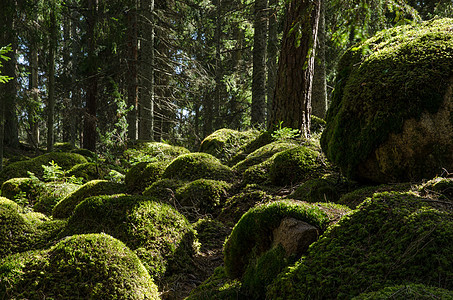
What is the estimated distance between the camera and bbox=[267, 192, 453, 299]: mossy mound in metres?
1.78

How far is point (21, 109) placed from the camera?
11117 mm

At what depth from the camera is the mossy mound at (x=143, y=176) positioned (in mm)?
6293

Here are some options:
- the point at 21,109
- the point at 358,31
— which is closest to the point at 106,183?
the point at 358,31

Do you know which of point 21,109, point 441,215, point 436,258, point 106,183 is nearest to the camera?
point 436,258

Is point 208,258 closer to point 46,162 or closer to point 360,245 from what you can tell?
point 360,245

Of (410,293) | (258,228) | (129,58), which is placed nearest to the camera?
(410,293)

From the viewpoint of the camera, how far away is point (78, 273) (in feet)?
9.04

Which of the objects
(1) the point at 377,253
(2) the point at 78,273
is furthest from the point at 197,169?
(1) the point at 377,253

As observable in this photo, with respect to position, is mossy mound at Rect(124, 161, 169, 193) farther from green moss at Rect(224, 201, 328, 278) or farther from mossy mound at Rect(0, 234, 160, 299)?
green moss at Rect(224, 201, 328, 278)

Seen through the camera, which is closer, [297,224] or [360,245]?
[360,245]

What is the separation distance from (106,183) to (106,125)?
38.2 ft

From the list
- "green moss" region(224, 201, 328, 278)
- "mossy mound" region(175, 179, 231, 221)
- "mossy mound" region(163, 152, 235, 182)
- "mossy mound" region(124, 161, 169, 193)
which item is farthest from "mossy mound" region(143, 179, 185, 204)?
"green moss" region(224, 201, 328, 278)

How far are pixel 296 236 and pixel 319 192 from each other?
1584 millimetres

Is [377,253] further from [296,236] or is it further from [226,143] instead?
[226,143]
